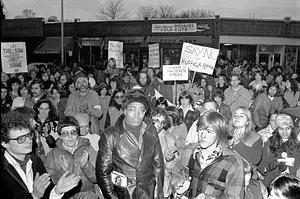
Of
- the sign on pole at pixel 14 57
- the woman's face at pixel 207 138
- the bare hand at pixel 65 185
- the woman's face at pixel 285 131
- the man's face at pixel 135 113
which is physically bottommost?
the bare hand at pixel 65 185

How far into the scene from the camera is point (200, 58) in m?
9.60

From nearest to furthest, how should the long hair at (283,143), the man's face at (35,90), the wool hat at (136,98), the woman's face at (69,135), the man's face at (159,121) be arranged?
the wool hat at (136,98) < the woman's face at (69,135) < the long hair at (283,143) < the man's face at (159,121) < the man's face at (35,90)

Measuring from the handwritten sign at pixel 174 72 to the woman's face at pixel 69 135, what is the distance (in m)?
5.65

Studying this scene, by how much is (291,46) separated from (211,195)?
2907 centimetres

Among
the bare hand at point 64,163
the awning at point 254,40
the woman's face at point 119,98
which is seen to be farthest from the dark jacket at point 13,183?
the awning at point 254,40

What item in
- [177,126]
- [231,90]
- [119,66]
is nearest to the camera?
[177,126]

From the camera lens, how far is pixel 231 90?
342 inches

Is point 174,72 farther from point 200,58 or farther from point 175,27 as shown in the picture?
point 175,27

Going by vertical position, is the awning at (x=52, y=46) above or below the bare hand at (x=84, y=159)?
above

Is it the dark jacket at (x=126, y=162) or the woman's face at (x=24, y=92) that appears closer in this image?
the dark jacket at (x=126, y=162)

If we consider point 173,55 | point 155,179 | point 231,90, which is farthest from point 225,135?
point 173,55

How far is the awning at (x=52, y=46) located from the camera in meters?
34.5

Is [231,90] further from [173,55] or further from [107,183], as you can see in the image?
[173,55]

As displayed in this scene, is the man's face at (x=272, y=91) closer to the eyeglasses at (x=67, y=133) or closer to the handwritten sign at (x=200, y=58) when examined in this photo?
the handwritten sign at (x=200, y=58)
